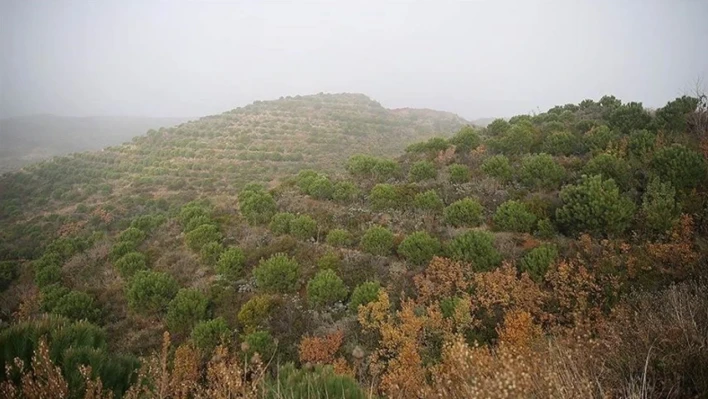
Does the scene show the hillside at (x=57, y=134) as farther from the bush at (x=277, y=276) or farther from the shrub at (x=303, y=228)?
the bush at (x=277, y=276)

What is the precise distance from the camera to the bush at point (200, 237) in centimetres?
1938

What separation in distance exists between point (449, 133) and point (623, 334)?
60297 millimetres

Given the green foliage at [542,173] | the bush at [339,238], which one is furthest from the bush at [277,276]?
the green foliage at [542,173]

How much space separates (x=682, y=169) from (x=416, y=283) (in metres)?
12.0

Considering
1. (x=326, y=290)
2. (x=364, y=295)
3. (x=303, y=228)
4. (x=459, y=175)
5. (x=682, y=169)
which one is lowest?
(x=326, y=290)

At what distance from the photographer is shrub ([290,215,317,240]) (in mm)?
18391

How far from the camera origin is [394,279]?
14.5 metres

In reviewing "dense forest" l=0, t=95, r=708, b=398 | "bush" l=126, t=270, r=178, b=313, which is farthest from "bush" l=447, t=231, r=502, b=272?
"bush" l=126, t=270, r=178, b=313

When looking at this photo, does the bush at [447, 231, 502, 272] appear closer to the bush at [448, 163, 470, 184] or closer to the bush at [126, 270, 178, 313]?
the bush at [448, 163, 470, 184]

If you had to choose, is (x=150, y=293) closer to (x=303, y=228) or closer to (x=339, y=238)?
(x=303, y=228)

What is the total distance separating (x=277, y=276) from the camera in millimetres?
14852

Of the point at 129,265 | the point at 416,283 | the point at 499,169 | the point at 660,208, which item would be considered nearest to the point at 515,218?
the point at 660,208

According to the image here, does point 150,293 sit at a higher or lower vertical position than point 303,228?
lower

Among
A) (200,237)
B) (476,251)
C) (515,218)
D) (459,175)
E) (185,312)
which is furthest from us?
(459,175)
